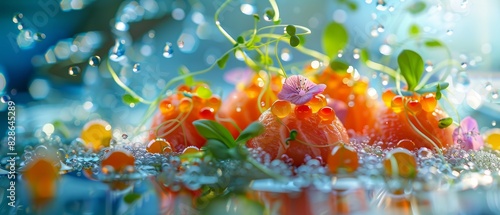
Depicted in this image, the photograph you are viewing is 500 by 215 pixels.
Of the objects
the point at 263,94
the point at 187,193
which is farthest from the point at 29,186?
the point at 263,94

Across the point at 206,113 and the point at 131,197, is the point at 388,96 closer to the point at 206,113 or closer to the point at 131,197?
the point at 206,113

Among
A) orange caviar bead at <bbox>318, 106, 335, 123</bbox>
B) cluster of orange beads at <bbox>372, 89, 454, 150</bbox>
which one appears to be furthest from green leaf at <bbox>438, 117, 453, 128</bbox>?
orange caviar bead at <bbox>318, 106, 335, 123</bbox>

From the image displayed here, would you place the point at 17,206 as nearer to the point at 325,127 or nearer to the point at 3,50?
the point at 325,127

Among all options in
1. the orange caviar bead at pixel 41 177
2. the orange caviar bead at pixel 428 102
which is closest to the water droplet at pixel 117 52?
the orange caviar bead at pixel 41 177

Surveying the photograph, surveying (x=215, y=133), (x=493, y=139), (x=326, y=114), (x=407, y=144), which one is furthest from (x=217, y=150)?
(x=493, y=139)

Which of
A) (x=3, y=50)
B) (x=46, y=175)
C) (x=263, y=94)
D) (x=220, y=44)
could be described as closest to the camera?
→ (x=46, y=175)

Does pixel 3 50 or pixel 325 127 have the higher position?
pixel 3 50

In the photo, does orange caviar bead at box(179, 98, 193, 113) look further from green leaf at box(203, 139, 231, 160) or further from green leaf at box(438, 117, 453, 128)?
green leaf at box(438, 117, 453, 128)

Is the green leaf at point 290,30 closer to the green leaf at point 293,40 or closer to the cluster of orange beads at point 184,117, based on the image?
the green leaf at point 293,40
